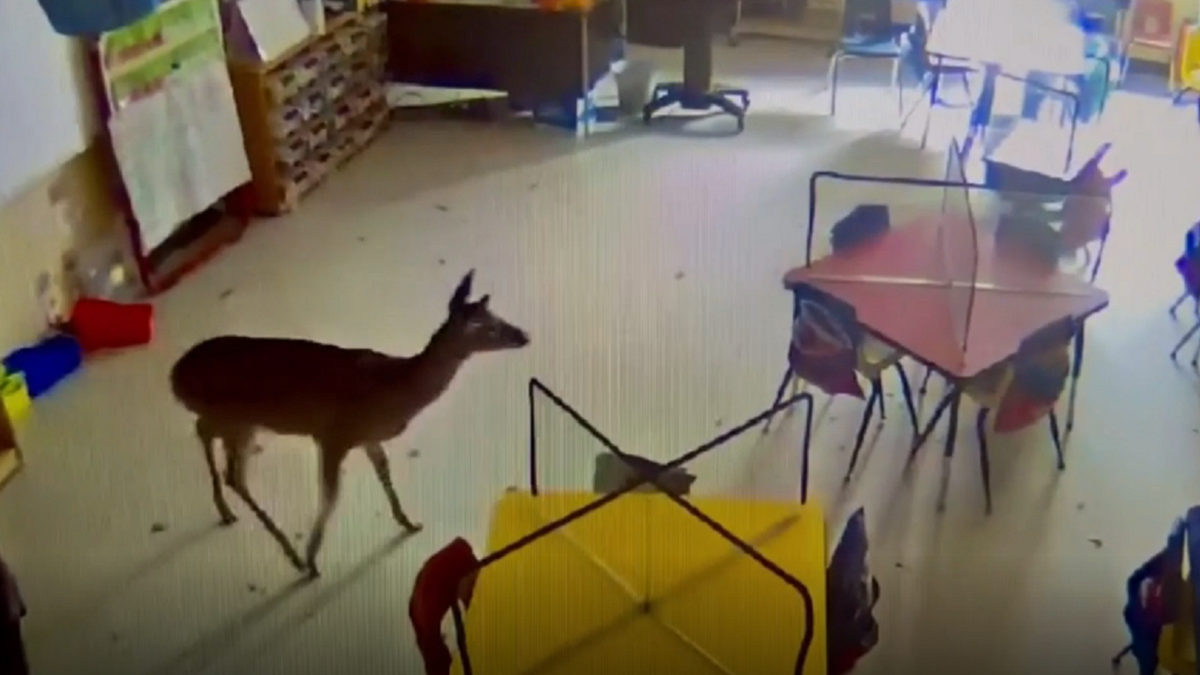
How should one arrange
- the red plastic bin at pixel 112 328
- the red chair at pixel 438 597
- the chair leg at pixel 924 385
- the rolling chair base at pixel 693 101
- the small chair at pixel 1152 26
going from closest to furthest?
1. the red chair at pixel 438 597
2. the chair leg at pixel 924 385
3. the red plastic bin at pixel 112 328
4. the rolling chair base at pixel 693 101
5. the small chair at pixel 1152 26

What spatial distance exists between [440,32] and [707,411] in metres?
1.93

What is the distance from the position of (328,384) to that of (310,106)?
→ 1746 mm

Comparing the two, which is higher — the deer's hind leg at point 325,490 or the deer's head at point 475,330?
the deer's head at point 475,330

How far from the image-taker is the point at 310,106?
3.67 meters

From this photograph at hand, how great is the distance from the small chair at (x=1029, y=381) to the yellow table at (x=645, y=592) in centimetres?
59

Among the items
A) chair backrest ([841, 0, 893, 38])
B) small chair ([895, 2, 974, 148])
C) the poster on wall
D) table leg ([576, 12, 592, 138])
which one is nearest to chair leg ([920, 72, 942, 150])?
small chair ([895, 2, 974, 148])

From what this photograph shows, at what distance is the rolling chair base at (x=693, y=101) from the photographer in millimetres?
4215

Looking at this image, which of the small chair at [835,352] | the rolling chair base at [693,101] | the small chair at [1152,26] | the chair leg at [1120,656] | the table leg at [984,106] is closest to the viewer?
the chair leg at [1120,656]

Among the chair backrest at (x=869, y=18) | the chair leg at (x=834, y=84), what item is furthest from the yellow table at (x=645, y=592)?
the chair backrest at (x=869, y=18)

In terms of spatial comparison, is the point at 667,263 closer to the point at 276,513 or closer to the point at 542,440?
the point at 542,440

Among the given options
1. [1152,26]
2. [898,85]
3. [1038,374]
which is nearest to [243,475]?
[1038,374]

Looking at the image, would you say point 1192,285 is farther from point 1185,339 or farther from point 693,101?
point 693,101

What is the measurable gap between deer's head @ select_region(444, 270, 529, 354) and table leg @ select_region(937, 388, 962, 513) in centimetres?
75

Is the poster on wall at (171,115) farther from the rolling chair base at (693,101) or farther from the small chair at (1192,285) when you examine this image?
the small chair at (1192,285)
